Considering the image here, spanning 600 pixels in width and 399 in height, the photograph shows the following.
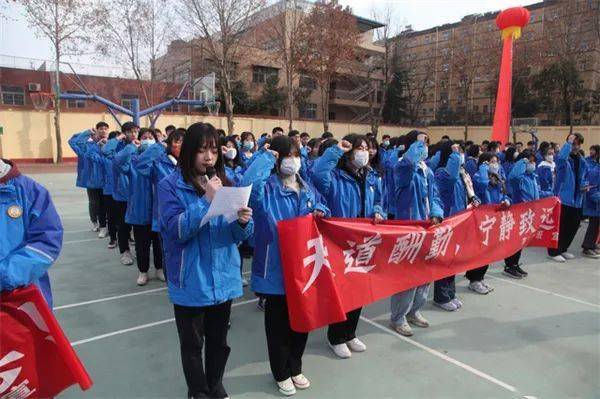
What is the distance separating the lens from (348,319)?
347 cm

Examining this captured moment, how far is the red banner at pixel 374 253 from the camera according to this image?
2824 millimetres

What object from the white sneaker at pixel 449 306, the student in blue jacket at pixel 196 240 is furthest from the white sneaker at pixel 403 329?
the student in blue jacket at pixel 196 240

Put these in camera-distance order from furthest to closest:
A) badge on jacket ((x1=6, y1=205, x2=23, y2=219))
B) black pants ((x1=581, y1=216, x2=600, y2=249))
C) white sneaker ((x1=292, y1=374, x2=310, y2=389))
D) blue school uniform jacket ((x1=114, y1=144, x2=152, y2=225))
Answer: black pants ((x1=581, y1=216, x2=600, y2=249)) < blue school uniform jacket ((x1=114, y1=144, x2=152, y2=225)) < white sneaker ((x1=292, y1=374, x2=310, y2=389)) < badge on jacket ((x1=6, y1=205, x2=23, y2=219))

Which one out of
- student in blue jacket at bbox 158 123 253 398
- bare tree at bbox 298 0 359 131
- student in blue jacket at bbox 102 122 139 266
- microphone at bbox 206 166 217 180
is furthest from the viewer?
bare tree at bbox 298 0 359 131

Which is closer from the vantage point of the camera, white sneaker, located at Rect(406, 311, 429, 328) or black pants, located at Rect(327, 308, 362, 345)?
black pants, located at Rect(327, 308, 362, 345)

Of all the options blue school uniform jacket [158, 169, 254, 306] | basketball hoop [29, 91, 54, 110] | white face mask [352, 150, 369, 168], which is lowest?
blue school uniform jacket [158, 169, 254, 306]

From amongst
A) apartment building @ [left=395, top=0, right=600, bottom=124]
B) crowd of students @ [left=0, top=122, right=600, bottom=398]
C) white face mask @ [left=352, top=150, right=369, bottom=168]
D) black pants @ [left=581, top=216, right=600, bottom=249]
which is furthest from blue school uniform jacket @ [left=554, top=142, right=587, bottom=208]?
apartment building @ [left=395, top=0, right=600, bottom=124]

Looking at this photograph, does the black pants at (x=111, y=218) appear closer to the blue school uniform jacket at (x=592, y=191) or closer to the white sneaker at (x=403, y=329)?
the white sneaker at (x=403, y=329)

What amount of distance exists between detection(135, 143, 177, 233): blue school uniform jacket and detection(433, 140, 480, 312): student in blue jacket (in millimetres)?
2909

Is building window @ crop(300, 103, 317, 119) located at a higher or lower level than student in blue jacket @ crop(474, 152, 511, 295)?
higher

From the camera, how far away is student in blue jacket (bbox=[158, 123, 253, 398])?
234 centimetres

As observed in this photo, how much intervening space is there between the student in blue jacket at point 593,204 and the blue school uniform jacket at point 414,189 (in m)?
4.41

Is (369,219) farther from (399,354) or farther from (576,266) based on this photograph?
(576,266)

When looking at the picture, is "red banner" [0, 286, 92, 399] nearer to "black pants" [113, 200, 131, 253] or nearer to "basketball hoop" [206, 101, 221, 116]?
"black pants" [113, 200, 131, 253]
